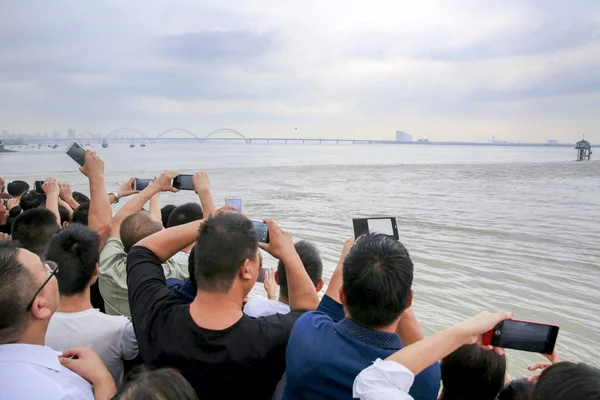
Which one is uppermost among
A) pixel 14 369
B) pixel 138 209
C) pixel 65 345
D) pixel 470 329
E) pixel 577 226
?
pixel 138 209

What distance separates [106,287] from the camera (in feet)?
9.91

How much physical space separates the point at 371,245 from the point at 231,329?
70cm

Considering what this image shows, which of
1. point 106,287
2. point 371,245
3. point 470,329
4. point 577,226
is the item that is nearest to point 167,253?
point 106,287

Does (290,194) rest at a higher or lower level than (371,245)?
lower

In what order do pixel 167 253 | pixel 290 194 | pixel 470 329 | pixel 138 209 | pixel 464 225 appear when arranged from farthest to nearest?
pixel 290 194 < pixel 464 225 < pixel 138 209 < pixel 167 253 < pixel 470 329

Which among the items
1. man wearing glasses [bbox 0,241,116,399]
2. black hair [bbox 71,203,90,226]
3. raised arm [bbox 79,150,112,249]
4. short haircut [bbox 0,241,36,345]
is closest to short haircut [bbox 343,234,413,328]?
man wearing glasses [bbox 0,241,116,399]

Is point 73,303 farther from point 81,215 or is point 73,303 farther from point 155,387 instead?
point 81,215

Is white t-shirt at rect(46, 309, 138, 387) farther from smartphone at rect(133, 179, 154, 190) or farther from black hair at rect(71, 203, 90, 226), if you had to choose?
black hair at rect(71, 203, 90, 226)

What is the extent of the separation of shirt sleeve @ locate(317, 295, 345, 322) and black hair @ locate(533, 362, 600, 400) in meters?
0.91

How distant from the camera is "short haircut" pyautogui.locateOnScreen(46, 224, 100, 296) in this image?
96.7 inches

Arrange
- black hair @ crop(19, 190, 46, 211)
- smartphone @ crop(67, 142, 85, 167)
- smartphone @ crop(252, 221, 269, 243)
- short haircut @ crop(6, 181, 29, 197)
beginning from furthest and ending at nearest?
1. short haircut @ crop(6, 181, 29, 197)
2. black hair @ crop(19, 190, 46, 211)
3. smartphone @ crop(67, 142, 85, 167)
4. smartphone @ crop(252, 221, 269, 243)

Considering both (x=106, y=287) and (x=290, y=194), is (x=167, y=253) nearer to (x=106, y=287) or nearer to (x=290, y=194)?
(x=106, y=287)

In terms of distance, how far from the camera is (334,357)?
178 centimetres

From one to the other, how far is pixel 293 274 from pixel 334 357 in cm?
56
